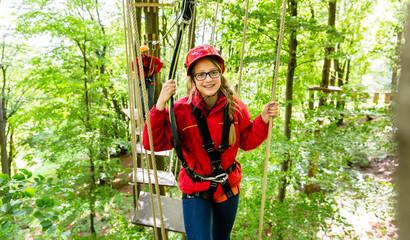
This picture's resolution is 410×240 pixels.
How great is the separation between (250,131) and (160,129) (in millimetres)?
539

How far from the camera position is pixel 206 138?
1342 mm

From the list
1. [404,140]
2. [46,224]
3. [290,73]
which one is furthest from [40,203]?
[290,73]

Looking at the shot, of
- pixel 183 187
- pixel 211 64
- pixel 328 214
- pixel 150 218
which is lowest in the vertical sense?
pixel 328 214

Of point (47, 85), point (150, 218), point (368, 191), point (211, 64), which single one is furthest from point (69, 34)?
point (368, 191)

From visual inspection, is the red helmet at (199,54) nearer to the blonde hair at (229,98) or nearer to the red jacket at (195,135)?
the blonde hair at (229,98)

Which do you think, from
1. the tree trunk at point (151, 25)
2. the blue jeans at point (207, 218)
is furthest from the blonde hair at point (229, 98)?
the tree trunk at point (151, 25)

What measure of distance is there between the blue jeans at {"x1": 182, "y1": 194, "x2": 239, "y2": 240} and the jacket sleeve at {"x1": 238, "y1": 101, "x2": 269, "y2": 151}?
1.08ft

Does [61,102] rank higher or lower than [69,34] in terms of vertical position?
lower

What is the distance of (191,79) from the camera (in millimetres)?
1451

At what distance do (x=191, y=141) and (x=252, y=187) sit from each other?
383 cm

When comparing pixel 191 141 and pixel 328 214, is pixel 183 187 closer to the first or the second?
pixel 191 141

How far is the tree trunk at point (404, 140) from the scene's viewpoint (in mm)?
172

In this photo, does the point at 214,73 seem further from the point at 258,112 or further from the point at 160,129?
the point at 258,112

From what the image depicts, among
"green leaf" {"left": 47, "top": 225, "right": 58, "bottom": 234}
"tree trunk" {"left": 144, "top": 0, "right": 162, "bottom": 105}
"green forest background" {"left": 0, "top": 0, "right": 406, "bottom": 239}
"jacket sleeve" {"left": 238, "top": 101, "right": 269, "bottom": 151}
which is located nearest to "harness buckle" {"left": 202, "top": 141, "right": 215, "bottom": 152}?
"jacket sleeve" {"left": 238, "top": 101, "right": 269, "bottom": 151}
